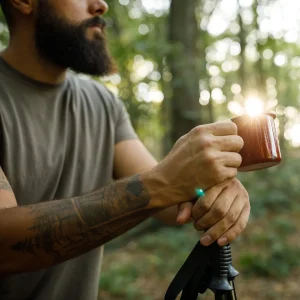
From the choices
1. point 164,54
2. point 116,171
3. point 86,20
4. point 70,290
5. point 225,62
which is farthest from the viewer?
point 225,62

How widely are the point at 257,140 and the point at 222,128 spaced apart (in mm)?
147

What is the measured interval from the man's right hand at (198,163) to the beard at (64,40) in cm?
120

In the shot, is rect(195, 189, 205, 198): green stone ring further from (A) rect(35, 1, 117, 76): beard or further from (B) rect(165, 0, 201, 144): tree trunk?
(B) rect(165, 0, 201, 144): tree trunk

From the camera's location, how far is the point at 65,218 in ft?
4.32

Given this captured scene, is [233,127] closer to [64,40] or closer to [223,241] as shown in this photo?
[223,241]

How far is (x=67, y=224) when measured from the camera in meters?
1.32

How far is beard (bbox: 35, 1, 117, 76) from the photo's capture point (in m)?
2.17

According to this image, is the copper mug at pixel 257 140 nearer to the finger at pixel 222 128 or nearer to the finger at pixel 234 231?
the finger at pixel 222 128

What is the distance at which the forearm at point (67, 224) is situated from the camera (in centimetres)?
131

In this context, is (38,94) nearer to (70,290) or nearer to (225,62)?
(70,290)

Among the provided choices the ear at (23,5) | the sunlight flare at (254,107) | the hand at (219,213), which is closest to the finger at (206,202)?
the hand at (219,213)

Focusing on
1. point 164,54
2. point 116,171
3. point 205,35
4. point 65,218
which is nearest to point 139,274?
point 164,54

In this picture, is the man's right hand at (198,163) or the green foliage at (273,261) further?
the green foliage at (273,261)

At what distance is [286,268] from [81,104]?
4.81 metres
